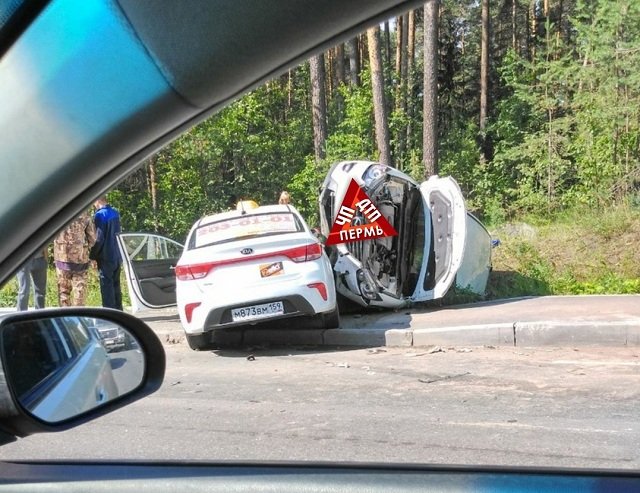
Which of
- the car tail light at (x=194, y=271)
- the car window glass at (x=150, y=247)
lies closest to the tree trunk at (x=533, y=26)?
the car window glass at (x=150, y=247)

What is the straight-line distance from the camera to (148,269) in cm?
1027

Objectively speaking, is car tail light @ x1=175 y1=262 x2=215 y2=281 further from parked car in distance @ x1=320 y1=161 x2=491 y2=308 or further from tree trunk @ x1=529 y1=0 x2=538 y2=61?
tree trunk @ x1=529 y1=0 x2=538 y2=61

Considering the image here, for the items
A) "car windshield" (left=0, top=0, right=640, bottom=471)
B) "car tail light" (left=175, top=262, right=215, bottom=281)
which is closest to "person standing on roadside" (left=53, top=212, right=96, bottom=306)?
"car windshield" (left=0, top=0, right=640, bottom=471)

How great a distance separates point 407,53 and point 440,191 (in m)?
16.0

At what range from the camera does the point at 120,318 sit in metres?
1.83

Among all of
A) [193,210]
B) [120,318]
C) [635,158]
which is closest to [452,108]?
[635,158]

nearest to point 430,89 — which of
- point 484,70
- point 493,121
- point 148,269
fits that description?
point 493,121

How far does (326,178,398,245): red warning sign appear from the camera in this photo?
9734 millimetres

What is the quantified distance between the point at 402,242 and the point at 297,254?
7.66 ft

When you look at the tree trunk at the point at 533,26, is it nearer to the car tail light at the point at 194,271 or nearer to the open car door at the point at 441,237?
the open car door at the point at 441,237

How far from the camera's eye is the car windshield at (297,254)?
1325 millimetres

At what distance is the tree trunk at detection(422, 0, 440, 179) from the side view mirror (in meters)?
14.4

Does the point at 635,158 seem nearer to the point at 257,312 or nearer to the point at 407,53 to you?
the point at 407,53

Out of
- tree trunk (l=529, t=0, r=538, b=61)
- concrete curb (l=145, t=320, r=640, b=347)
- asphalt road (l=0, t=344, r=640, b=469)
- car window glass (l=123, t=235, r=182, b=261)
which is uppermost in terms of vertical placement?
tree trunk (l=529, t=0, r=538, b=61)
